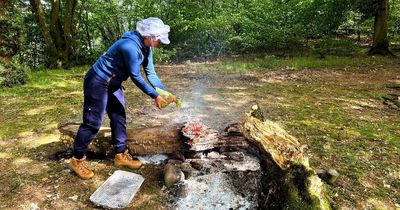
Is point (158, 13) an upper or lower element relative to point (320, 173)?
upper

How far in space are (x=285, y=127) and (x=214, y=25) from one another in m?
8.69

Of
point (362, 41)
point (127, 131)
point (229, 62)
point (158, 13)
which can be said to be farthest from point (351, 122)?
point (362, 41)

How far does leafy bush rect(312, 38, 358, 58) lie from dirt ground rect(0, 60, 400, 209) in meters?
3.29

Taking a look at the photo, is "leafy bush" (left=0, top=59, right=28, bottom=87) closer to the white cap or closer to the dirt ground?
the dirt ground

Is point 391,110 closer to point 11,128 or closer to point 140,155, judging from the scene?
point 140,155

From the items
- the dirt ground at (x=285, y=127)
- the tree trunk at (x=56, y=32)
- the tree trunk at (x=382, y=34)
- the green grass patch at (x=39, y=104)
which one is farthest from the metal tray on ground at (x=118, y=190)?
the tree trunk at (x=382, y=34)

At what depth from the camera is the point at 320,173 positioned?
3805 millimetres

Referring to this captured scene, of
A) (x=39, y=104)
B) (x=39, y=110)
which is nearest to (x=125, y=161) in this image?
(x=39, y=110)

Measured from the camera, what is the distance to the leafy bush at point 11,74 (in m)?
8.38

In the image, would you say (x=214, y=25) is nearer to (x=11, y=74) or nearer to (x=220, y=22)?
(x=220, y=22)

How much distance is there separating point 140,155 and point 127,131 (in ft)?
1.17

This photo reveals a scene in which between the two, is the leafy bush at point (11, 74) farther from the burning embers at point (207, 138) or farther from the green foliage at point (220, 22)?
the burning embers at point (207, 138)

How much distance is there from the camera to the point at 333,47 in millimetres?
13570

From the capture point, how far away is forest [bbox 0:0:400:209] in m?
3.86
